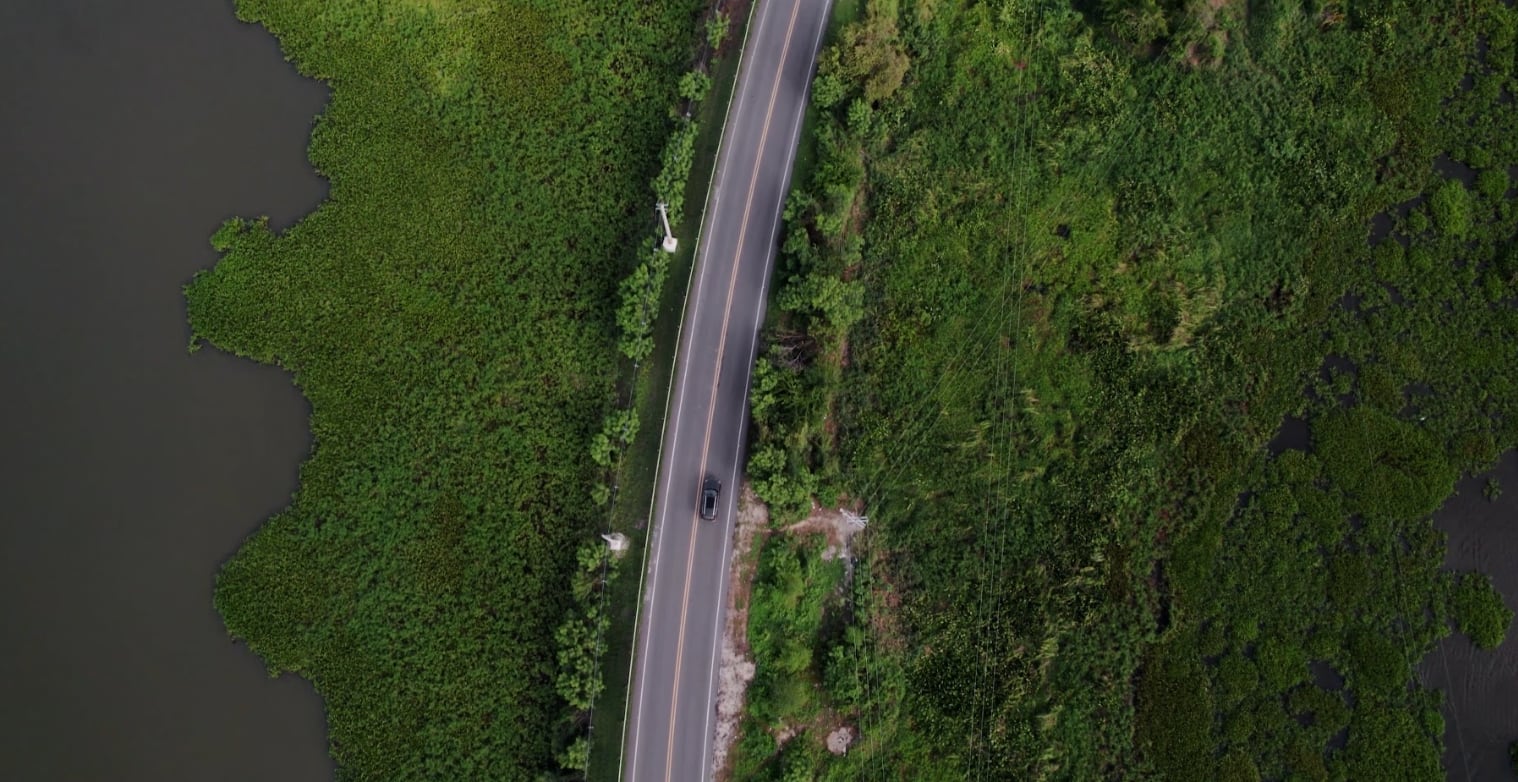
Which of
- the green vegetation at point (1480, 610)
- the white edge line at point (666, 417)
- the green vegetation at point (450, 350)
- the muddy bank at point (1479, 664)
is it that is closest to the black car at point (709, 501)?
the white edge line at point (666, 417)

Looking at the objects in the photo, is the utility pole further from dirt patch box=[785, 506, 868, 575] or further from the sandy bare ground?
dirt patch box=[785, 506, 868, 575]

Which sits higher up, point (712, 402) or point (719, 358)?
point (719, 358)

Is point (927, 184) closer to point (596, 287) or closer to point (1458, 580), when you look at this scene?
point (596, 287)

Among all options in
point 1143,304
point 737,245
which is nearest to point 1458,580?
point 1143,304

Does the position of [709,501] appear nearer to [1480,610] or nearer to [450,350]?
[450,350]

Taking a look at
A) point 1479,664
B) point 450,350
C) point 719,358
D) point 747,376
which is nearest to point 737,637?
point 747,376

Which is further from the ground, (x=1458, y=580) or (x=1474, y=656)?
(x=1458, y=580)
